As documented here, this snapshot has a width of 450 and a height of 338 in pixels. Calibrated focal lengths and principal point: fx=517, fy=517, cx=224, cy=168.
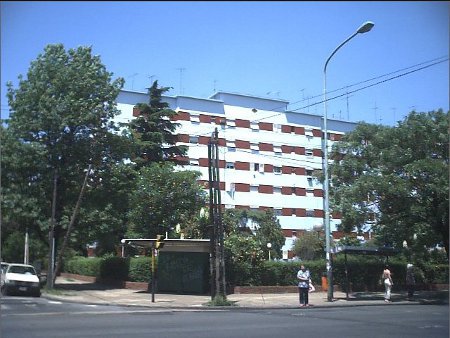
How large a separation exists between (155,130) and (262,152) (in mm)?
22297

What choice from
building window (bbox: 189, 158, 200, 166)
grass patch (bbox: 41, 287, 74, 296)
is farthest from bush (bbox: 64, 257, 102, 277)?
building window (bbox: 189, 158, 200, 166)

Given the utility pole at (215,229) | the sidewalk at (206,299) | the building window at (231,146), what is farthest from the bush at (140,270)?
the building window at (231,146)

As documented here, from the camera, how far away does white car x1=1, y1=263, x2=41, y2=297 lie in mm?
25438

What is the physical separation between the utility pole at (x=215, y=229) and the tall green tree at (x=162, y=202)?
9.97 metres

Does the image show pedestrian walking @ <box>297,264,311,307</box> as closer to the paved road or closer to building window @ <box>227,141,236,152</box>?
the paved road

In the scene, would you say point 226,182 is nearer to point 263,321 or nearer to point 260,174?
point 260,174

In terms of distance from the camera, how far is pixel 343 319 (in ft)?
53.1

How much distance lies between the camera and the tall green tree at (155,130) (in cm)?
4319

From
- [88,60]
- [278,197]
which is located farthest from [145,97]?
[88,60]

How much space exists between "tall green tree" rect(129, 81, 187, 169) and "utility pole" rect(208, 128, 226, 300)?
63.2 feet

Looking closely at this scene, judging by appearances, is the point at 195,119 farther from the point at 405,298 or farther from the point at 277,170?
the point at 405,298

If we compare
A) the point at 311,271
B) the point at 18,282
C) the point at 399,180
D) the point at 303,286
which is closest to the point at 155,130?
the point at 311,271

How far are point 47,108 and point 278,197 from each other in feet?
129

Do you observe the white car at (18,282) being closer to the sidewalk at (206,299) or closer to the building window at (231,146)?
the sidewalk at (206,299)
